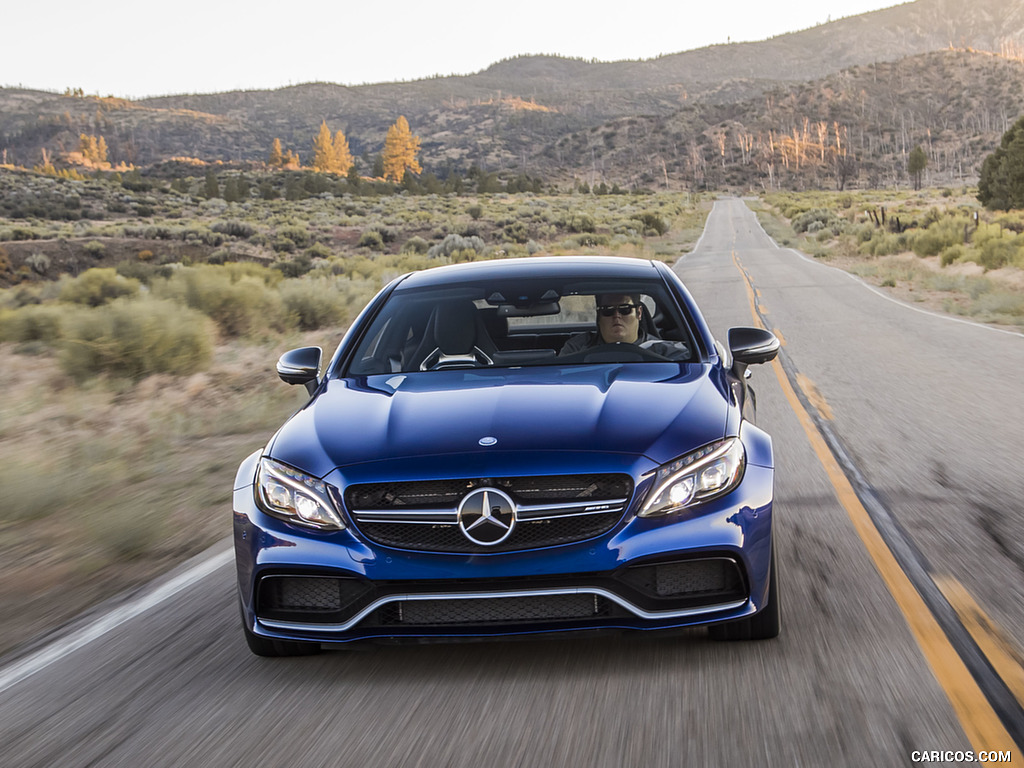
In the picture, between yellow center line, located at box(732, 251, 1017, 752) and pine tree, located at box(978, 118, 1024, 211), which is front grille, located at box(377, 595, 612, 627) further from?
pine tree, located at box(978, 118, 1024, 211)

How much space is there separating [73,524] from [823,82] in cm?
20662

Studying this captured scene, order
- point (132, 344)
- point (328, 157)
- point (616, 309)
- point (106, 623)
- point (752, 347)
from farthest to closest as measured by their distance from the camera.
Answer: point (328, 157) → point (132, 344) → point (616, 309) → point (752, 347) → point (106, 623)

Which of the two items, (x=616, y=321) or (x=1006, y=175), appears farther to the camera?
(x=1006, y=175)

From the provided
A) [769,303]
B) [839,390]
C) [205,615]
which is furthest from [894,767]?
[769,303]

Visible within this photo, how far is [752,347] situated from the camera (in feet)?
16.0

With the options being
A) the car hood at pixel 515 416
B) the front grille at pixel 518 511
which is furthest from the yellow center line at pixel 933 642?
the front grille at pixel 518 511

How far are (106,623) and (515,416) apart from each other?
7.37 feet

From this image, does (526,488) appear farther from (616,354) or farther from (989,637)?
(989,637)

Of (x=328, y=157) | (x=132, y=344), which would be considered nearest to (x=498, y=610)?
(x=132, y=344)

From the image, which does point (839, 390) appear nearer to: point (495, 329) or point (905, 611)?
point (495, 329)

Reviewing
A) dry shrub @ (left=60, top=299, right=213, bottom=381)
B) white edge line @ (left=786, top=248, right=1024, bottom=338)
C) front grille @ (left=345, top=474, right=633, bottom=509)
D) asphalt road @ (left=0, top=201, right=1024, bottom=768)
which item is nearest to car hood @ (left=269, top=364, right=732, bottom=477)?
front grille @ (left=345, top=474, right=633, bottom=509)

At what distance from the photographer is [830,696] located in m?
3.29

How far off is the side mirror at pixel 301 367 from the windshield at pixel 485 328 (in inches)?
7.6

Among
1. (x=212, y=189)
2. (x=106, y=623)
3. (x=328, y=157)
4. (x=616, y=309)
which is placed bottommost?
(x=212, y=189)
